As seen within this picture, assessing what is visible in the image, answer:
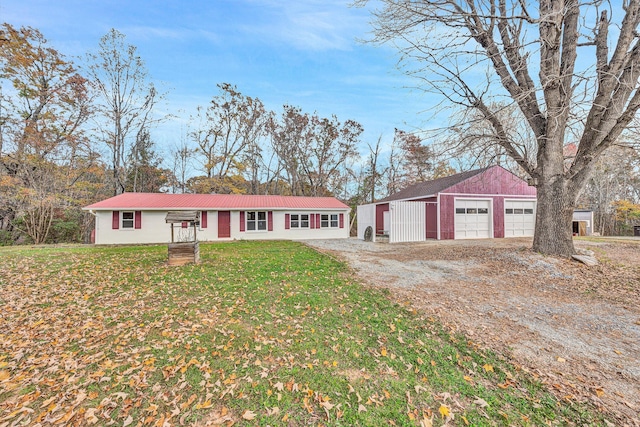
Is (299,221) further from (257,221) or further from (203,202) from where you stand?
(203,202)

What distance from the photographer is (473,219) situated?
51.7 ft

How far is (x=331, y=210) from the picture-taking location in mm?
17406

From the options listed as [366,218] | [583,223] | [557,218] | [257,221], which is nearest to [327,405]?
[557,218]

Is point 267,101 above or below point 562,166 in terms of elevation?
above

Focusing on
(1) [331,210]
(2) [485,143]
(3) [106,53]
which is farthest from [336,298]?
(3) [106,53]

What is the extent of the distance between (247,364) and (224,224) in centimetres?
1358

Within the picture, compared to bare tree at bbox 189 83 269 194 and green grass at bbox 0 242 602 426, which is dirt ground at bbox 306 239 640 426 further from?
bare tree at bbox 189 83 269 194

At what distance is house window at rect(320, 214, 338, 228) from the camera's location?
17.4 metres

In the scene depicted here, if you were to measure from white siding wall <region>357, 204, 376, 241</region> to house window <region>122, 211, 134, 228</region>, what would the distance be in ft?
42.7

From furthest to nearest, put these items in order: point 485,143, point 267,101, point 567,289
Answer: point 267,101
point 485,143
point 567,289

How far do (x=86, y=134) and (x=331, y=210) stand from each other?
55.3ft

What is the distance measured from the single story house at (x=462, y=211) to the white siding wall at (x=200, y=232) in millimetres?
2689

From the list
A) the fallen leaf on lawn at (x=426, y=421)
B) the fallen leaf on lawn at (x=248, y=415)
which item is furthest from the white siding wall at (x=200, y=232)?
the fallen leaf on lawn at (x=426, y=421)

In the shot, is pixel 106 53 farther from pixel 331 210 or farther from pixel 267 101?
pixel 331 210
